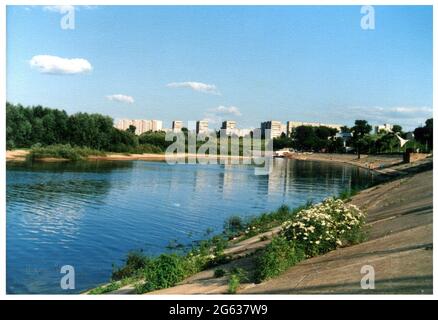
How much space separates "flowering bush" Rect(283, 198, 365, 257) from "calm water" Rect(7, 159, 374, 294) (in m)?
6.10

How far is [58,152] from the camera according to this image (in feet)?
223

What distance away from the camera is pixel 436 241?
7617 mm

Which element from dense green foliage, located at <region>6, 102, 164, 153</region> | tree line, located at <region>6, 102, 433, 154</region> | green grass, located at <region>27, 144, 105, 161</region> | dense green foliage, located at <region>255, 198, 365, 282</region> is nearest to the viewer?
dense green foliage, located at <region>255, 198, 365, 282</region>

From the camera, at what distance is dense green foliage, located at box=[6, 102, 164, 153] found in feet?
223

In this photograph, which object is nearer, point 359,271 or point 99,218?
point 359,271

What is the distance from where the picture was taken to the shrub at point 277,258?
8883 mm

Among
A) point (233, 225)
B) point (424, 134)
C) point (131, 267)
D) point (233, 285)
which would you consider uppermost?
point (424, 134)

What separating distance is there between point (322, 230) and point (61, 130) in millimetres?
72170

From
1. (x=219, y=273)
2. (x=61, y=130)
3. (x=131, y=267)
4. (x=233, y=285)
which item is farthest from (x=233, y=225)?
(x=61, y=130)

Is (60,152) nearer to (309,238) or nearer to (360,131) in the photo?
(309,238)

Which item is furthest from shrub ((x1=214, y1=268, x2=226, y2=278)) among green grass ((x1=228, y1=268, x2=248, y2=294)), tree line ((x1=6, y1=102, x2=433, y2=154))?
tree line ((x1=6, y1=102, x2=433, y2=154))

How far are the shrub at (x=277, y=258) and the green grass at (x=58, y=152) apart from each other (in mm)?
60231

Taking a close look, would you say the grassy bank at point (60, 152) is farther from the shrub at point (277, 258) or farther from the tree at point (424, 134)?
the shrub at point (277, 258)

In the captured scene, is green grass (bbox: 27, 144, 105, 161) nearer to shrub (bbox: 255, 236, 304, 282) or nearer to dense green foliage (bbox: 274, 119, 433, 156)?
dense green foliage (bbox: 274, 119, 433, 156)
